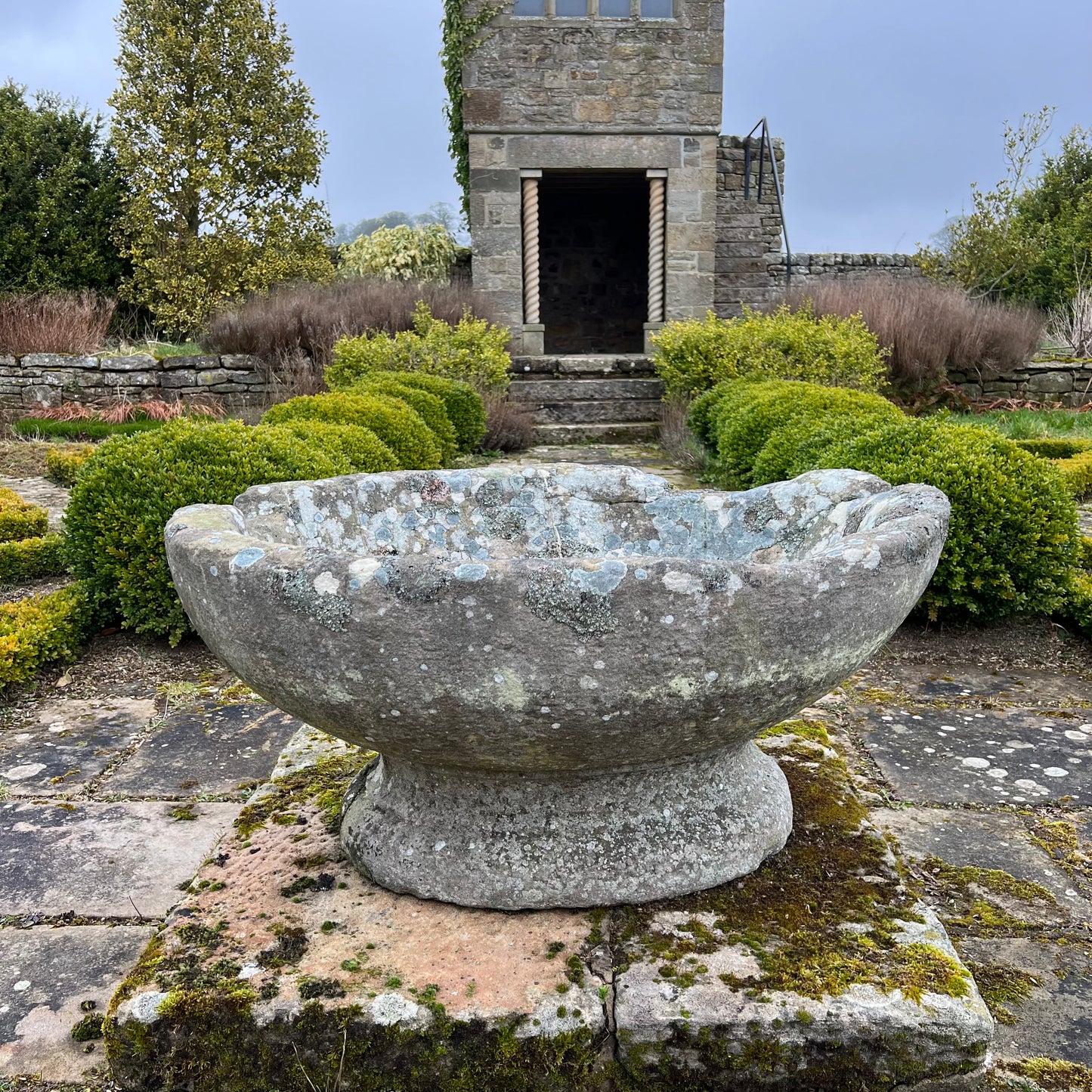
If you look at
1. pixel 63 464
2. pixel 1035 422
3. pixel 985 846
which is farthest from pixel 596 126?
pixel 985 846

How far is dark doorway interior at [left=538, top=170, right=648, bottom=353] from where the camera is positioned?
16.5 metres

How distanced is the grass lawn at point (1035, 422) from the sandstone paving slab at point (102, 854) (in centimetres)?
782

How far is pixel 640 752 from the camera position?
154 cm

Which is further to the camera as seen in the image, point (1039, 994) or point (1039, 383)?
point (1039, 383)

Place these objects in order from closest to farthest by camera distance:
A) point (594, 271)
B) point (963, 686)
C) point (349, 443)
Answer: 1. point (963, 686)
2. point (349, 443)
3. point (594, 271)

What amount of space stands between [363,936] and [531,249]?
12.6 metres

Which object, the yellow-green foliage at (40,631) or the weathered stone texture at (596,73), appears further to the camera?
the weathered stone texture at (596,73)

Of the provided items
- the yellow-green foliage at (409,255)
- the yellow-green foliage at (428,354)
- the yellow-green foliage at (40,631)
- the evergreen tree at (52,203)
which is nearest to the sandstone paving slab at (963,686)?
the yellow-green foliage at (40,631)

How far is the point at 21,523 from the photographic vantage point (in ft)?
18.4

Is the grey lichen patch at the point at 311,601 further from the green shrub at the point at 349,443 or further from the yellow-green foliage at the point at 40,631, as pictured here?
the green shrub at the point at 349,443

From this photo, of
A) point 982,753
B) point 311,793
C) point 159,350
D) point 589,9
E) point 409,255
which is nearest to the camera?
point 311,793

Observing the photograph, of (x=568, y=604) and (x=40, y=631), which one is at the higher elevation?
(x=568, y=604)

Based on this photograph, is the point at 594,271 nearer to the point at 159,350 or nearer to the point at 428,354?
the point at 159,350

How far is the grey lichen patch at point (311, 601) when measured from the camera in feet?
4.63
